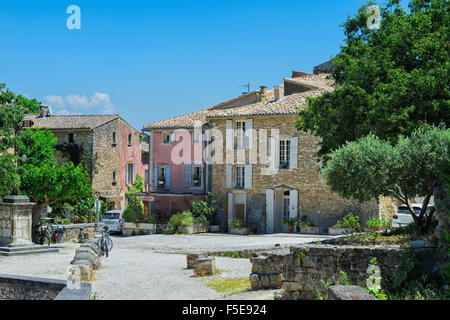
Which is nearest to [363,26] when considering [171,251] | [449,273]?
[171,251]

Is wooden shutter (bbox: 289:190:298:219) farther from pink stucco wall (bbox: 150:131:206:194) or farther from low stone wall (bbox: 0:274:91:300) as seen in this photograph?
low stone wall (bbox: 0:274:91:300)

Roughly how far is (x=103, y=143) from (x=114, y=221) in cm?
764

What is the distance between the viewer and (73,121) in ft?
135

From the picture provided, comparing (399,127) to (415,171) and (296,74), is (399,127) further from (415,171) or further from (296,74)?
(296,74)

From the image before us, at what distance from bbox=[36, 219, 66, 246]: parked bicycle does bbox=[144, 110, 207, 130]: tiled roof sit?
11947 mm

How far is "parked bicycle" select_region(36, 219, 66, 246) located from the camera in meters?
25.3

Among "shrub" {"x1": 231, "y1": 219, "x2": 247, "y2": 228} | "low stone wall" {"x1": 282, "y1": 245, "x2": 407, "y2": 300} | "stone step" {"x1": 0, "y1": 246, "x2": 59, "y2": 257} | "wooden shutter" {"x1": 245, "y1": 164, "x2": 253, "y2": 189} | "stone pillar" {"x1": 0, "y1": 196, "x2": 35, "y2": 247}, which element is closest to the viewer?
"low stone wall" {"x1": 282, "y1": 245, "x2": 407, "y2": 300}

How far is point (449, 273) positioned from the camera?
8.13 m

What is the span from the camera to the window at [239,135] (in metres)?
34.2

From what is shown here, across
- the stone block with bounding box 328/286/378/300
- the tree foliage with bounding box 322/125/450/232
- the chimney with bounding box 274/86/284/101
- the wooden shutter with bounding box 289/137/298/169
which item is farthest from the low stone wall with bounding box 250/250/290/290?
the chimney with bounding box 274/86/284/101

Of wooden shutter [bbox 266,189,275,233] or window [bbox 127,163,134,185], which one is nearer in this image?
wooden shutter [bbox 266,189,275,233]

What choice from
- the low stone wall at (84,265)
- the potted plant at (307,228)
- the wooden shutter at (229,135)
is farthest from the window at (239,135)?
the low stone wall at (84,265)
